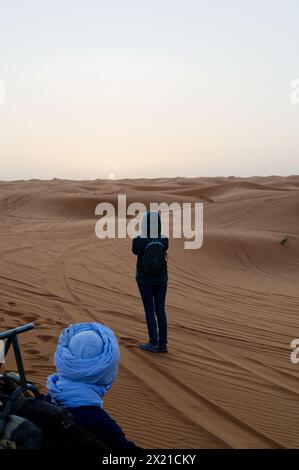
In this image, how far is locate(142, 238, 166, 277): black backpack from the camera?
20.1ft

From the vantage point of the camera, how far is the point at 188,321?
8203 millimetres

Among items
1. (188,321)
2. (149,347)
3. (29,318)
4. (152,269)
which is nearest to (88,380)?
Result: (152,269)

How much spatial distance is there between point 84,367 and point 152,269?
359 centimetres

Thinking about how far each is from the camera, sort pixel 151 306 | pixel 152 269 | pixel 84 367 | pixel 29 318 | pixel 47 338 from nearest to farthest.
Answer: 1. pixel 84 367
2. pixel 152 269
3. pixel 151 306
4. pixel 47 338
5. pixel 29 318

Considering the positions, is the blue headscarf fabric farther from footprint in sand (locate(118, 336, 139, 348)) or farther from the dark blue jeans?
footprint in sand (locate(118, 336, 139, 348))

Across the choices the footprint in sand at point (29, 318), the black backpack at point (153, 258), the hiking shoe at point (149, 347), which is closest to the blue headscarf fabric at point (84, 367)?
the black backpack at point (153, 258)

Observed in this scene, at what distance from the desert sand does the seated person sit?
200 centimetres

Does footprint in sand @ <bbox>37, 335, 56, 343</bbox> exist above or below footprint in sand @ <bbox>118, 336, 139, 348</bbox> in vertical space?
above

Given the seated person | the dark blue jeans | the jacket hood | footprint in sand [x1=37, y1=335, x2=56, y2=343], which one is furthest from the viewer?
footprint in sand [x1=37, y1=335, x2=56, y2=343]

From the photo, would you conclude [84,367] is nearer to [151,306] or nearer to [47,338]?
[151,306]

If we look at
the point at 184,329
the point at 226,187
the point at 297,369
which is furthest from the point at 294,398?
the point at 226,187

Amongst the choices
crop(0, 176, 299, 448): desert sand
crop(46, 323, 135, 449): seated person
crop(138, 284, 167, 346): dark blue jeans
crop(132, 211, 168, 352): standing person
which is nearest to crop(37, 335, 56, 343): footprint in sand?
crop(0, 176, 299, 448): desert sand

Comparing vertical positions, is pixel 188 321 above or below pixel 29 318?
below
